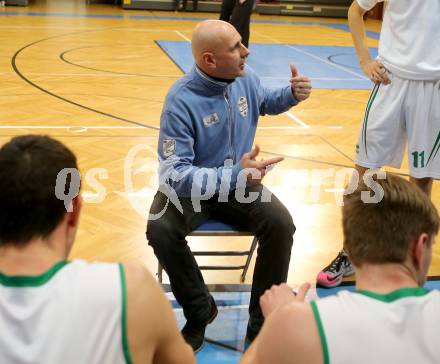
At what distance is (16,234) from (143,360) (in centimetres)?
43

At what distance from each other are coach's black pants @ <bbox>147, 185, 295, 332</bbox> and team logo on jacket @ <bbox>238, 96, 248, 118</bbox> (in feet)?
1.61

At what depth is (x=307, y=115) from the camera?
7.20m

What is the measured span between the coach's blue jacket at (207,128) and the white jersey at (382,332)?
4.86ft

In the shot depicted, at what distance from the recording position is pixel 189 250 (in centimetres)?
284

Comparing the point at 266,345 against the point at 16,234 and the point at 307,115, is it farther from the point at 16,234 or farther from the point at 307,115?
the point at 307,115

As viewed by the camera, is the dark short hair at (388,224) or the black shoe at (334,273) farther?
the black shoe at (334,273)

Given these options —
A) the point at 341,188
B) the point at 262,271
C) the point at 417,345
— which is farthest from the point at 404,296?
the point at 341,188

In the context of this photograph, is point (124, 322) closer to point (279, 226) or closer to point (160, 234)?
point (160, 234)

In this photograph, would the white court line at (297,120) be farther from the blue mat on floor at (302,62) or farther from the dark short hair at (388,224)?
the dark short hair at (388,224)

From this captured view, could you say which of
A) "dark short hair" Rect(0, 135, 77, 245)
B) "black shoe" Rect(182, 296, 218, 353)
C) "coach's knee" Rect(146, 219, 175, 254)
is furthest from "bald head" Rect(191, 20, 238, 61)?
"dark short hair" Rect(0, 135, 77, 245)

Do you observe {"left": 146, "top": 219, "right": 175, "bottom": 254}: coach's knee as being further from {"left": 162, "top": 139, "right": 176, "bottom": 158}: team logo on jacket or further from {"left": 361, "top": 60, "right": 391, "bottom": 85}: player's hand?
{"left": 361, "top": 60, "right": 391, "bottom": 85}: player's hand

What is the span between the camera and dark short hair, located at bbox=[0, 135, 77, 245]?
4.48ft

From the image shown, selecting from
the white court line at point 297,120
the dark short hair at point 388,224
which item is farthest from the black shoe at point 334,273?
the white court line at point 297,120

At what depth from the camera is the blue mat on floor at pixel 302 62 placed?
9133mm
